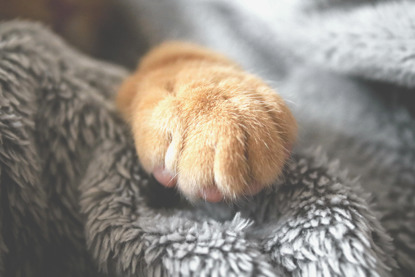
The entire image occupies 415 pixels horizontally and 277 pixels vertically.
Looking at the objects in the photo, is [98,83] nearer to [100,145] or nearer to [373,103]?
[100,145]

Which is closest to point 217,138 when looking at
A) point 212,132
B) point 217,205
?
point 212,132

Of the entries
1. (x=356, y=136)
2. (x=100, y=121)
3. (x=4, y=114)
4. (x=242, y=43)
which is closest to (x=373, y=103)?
(x=356, y=136)

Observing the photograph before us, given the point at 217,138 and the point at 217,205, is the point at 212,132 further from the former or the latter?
the point at 217,205
